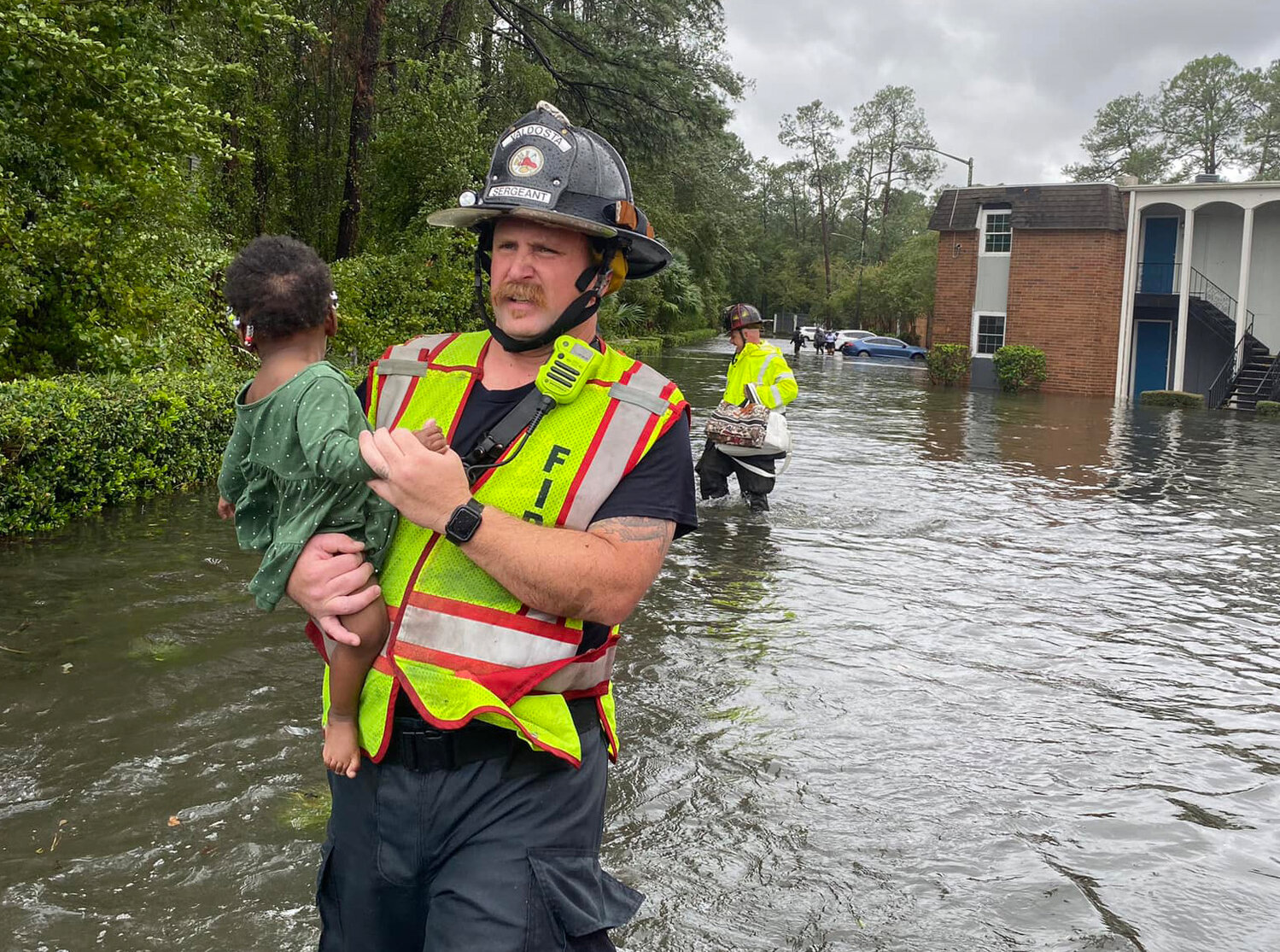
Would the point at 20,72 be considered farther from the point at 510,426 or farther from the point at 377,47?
the point at 377,47

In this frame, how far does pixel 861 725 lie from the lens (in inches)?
241

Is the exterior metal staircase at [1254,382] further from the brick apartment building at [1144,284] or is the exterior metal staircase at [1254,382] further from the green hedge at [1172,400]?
the green hedge at [1172,400]

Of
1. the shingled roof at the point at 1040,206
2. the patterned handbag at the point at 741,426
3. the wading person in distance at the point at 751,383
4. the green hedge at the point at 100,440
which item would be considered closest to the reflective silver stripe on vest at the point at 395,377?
the green hedge at the point at 100,440

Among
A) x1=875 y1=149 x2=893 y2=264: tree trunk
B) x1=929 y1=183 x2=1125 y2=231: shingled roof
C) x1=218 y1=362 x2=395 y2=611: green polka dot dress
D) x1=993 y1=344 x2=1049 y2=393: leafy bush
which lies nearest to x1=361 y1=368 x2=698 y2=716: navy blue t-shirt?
x1=218 y1=362 x2=395 y2=611: green polka dot dress

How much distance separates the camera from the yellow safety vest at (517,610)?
90.3 inches

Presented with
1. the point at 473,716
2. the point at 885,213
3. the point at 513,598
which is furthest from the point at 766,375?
the point at 885,213

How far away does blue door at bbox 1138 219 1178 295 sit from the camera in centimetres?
3509

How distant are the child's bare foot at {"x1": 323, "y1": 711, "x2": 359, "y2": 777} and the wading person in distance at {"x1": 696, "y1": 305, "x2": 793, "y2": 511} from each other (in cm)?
925

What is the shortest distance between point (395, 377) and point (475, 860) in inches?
42.5

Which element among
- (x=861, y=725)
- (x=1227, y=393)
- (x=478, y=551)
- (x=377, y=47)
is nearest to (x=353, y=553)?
(x=478, y=551)

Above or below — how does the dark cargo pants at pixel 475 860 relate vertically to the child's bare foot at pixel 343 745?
below

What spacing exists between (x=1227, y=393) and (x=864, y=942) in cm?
3270

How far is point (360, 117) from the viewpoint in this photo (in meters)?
21.2

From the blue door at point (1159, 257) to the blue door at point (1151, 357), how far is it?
43.1 inches
